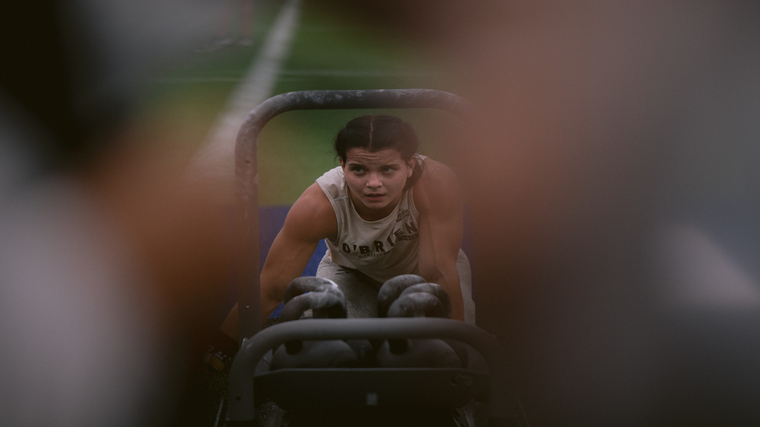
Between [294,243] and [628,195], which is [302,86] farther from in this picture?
[628,195]

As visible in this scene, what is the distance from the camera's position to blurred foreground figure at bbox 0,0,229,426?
3.42 ft

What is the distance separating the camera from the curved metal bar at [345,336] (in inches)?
41.1

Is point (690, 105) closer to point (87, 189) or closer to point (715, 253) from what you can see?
point (715, 253)

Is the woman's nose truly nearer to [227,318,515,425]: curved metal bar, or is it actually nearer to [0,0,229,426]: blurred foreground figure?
[227,318,515,425]: curved metal bar

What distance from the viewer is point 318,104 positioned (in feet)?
4.41

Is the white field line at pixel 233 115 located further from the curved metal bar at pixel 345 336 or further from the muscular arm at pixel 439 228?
the curved metal bar at pixel 345 336

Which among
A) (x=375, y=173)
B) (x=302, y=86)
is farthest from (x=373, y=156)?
(x=302, y=86)

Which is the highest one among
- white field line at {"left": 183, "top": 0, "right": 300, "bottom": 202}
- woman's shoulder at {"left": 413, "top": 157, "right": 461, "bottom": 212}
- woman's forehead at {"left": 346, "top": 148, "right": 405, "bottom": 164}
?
white field line at {"left": 183, "top": 0, "right": 300, "bottom": 202}

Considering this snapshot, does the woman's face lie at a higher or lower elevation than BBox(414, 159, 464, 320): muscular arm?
higher

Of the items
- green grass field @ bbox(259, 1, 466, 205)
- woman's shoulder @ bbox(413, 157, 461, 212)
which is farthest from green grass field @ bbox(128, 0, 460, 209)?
woman's shoulder @ bbox(413, 157, 461, 212)

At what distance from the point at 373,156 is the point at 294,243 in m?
0.46

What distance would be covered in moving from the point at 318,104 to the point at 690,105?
836 mm

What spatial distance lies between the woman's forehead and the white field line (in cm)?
63

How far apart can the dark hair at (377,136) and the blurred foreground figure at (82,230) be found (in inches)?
21.7
